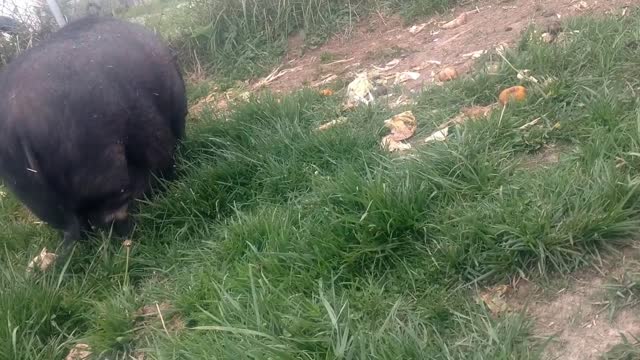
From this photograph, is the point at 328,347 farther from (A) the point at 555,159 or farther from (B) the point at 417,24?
(B) the point at 417,24

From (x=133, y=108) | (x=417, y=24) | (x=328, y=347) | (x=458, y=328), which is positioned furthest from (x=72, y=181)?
(x=417, y=24)

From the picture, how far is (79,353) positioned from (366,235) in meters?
1.52

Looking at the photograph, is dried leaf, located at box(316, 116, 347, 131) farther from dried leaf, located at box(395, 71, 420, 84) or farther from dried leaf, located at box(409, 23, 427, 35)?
dried leaf, located at box(409, 23, 427, 35)

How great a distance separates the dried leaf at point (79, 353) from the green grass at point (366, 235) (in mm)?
46

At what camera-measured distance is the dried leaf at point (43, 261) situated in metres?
3.86

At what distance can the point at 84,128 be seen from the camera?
377 centimetres

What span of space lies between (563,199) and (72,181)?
2.58 metres

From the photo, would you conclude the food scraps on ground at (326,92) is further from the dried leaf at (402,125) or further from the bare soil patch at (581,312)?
the bare soil patch at (581,312)

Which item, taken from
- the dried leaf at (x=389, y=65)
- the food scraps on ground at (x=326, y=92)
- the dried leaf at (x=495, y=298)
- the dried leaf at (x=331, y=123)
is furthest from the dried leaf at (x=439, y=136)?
the dried leaf at (x=389, y=65)

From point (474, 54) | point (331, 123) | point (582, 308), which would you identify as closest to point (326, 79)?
point (331, 123)

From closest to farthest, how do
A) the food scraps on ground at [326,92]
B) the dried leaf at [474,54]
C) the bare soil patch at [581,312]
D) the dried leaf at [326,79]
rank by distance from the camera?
the bare soil patch at [581,312]
the dried leaf at [474,54]
the food scraps on ground at [326,92]
the dried leaf at [326,79]

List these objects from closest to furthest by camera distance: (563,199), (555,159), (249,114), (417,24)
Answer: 1. (563,199)
2. (555,159)
3. (249,114)
4. (417,24)

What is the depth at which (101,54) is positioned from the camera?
410 cm

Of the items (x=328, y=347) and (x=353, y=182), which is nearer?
(x=328, y=347)
